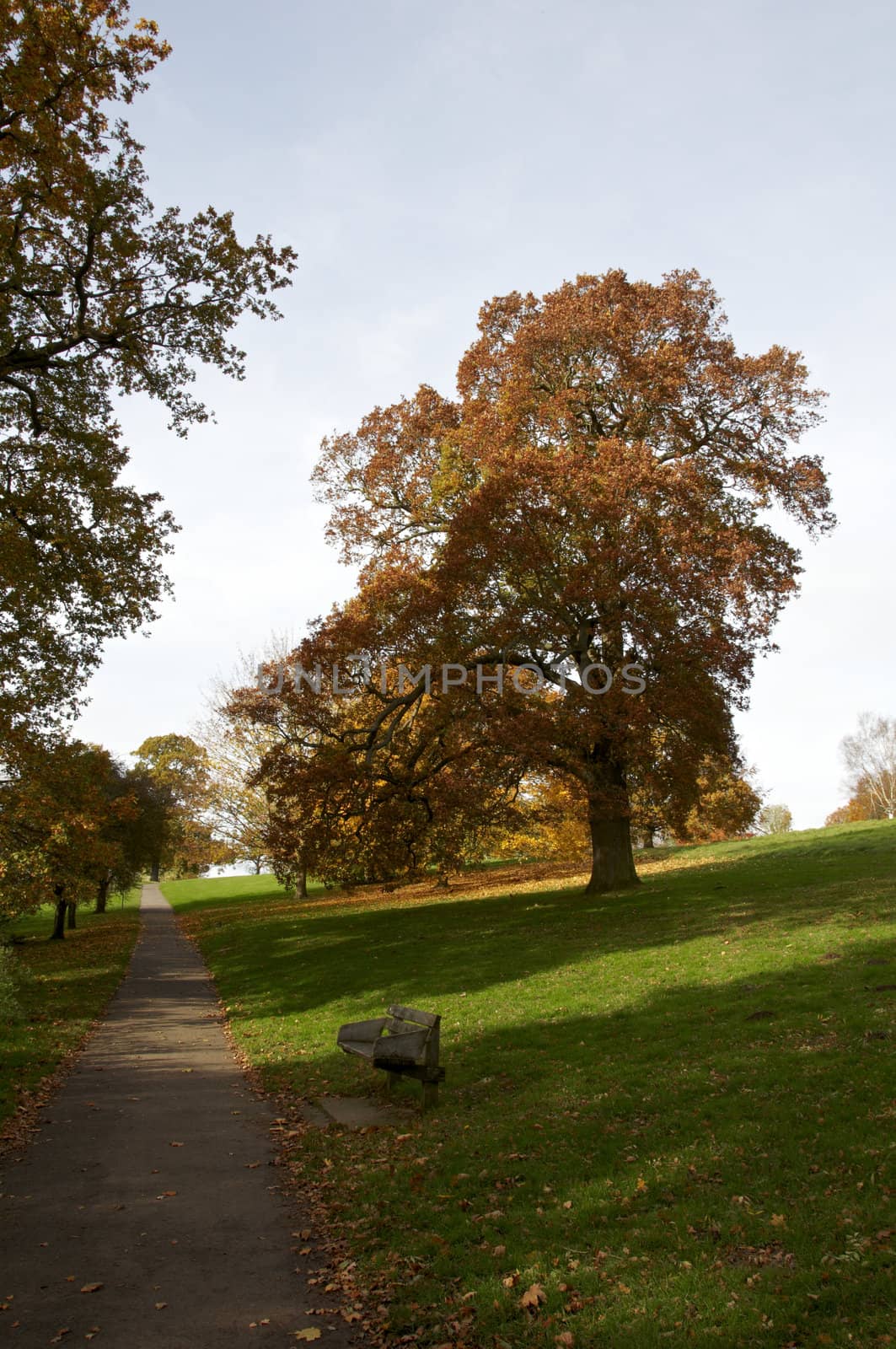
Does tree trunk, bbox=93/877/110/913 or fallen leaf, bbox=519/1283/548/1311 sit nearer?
fallen leaf, bbox=519/1283/548/1311

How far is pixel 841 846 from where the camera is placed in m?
31.1

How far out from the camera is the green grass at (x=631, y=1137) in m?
5.52

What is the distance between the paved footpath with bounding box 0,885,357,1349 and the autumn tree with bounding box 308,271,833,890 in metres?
12.2

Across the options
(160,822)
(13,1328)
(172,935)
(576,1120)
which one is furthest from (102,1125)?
(160,822)

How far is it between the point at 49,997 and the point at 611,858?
15984 mm

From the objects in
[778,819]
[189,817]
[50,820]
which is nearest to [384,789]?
[50,820]

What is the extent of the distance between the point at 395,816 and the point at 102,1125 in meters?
A: 14.4

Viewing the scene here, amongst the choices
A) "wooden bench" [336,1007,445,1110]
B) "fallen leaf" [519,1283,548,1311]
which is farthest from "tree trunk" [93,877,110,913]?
"fallen leaf" [519,1283,548,1311]

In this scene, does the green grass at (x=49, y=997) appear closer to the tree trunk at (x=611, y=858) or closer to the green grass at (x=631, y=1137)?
the green grass at (x=631, y=1137)

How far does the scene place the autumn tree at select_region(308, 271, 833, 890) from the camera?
22.2 m

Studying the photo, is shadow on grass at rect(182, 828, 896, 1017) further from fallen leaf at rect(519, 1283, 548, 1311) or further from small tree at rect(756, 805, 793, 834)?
small tree at rect(756, 805, 793, 834)

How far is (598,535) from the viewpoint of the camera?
82.1 feet

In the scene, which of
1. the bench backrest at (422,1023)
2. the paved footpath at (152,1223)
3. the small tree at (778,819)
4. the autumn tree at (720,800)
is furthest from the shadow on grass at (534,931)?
the small tree at (778,819)

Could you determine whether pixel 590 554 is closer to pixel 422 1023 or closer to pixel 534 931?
pixel 534 931
